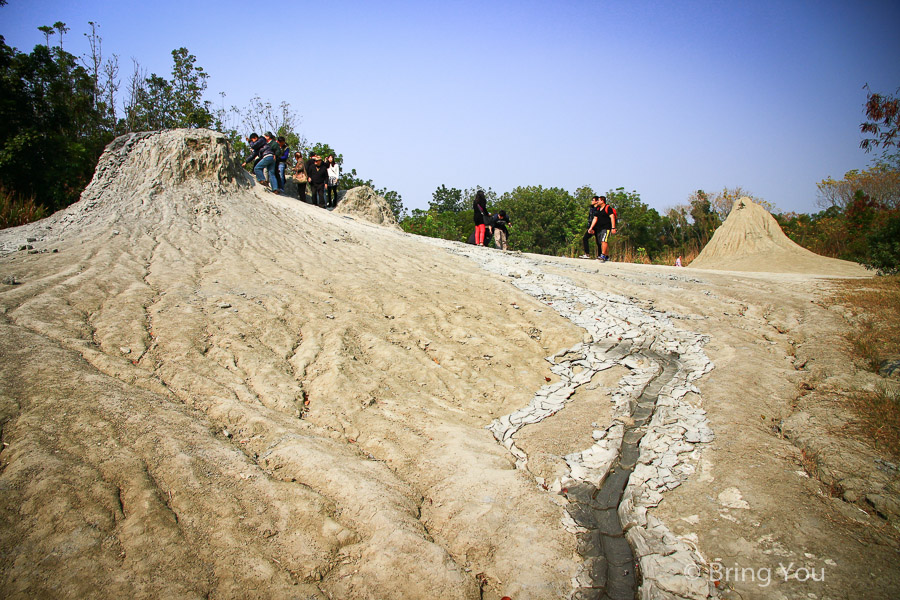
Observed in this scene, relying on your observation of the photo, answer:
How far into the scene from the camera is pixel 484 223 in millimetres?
11180

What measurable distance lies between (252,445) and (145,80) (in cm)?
2088

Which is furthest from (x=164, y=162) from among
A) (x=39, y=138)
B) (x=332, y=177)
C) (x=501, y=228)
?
(x=501, y=228)

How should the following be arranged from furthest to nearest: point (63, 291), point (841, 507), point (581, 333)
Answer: point (581, 333), point (63, 291), point (841, 507)

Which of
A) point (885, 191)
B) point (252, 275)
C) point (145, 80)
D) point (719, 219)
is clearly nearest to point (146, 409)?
point (252, 275)

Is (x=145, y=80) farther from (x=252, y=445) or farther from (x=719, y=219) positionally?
(x=719, y=219)

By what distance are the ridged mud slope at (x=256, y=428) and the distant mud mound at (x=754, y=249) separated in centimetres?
1143

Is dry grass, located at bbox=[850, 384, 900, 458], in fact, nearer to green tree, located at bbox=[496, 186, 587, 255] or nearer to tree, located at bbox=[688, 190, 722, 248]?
tree, located at bbox=[688, 190, 722, 248]

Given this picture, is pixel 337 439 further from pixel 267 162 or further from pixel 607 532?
pixel 267 162

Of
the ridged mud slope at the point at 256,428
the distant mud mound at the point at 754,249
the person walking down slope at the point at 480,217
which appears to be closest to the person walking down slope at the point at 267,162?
the ridged mud slope at the point at 256,428

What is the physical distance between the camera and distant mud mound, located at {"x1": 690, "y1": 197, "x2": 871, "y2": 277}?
535 inches

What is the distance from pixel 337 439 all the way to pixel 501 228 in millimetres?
8978

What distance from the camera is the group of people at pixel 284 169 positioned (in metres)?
10.7

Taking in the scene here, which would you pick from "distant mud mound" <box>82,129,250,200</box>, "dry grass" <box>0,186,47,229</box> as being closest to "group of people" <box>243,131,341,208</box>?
"distant mud mound" <box>82,129,250,200</box>

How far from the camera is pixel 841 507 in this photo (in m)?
2.63
